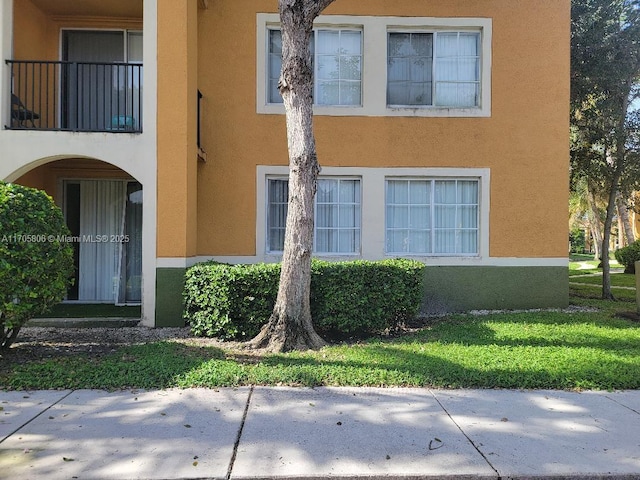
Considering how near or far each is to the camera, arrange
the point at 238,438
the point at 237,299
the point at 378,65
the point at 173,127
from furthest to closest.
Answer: the point at 378,65 < the point at 173,127 < the point at 237,299 < the point at 238,438

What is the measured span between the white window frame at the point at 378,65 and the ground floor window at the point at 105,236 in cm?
367

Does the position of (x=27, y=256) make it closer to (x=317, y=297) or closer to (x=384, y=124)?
(x=317, y=297)

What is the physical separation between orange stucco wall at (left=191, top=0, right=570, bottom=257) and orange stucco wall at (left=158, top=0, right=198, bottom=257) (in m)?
1.14

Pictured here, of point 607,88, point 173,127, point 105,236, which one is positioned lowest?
point 105,236

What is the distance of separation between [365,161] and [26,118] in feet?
20.7

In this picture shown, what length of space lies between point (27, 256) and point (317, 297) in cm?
392

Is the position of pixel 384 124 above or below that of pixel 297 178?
above

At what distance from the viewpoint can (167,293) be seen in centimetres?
826

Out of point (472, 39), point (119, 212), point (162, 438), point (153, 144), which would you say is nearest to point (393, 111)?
point (472, 39)

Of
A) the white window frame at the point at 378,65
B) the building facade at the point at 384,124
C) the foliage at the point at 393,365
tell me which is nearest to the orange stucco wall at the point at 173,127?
the building facade at the point at 384,124

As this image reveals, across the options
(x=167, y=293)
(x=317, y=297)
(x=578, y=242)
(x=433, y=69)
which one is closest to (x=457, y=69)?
(x=433, y=69)

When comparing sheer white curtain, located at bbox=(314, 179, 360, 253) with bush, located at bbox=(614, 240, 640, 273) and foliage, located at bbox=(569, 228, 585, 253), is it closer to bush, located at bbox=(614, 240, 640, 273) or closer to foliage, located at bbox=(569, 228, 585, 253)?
bush, located at bbox=(614, 240, 640, 273)

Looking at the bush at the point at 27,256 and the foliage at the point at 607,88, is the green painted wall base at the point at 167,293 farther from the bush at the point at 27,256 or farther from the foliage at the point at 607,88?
the foliage at the point at 607,88

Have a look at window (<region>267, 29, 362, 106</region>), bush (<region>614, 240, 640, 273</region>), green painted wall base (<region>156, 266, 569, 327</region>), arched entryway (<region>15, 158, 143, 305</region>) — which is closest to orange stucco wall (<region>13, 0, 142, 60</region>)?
arched entryway (<region>15, 158, 143, 305</region>)
